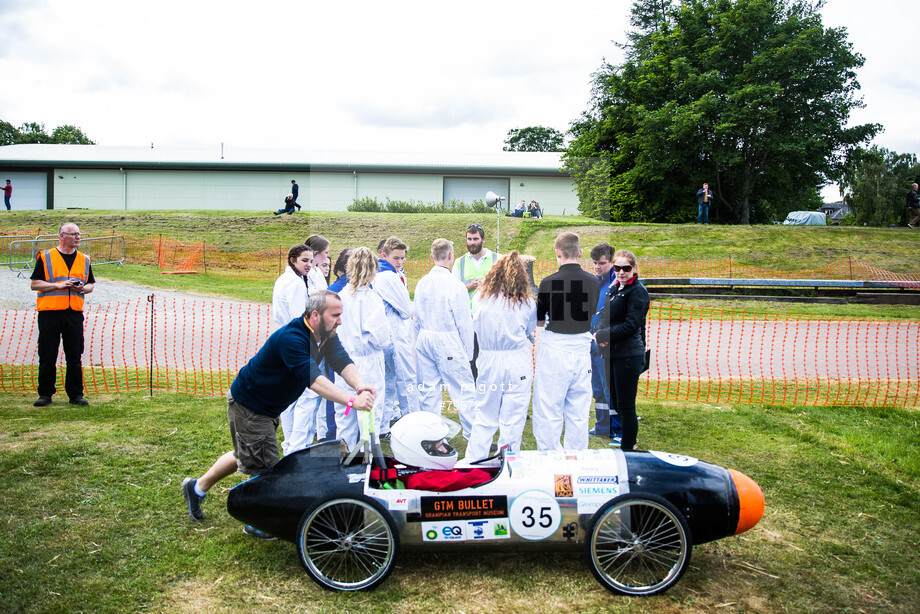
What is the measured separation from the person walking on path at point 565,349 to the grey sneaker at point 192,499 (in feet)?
9.00

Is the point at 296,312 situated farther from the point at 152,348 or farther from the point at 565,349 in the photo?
the point at 152,348

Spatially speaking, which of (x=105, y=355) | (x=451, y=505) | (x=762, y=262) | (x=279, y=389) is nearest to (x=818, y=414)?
(x=451, y=505)

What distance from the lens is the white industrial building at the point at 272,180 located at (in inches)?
1469

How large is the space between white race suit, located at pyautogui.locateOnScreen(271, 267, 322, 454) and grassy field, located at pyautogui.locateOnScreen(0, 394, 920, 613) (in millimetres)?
719

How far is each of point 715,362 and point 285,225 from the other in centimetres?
2230

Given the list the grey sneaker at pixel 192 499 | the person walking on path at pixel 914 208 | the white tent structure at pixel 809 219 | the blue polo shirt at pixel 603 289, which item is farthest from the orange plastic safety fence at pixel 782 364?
the white tent structure at pixel 809 219

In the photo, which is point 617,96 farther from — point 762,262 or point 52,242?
point 52,242

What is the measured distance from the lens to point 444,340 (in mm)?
5988

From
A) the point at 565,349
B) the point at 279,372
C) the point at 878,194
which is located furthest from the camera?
Answer: the point at 878,194

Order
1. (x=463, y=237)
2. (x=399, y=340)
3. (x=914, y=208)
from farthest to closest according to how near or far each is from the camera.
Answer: (x=914, y=208) < (x=463, y=237) < (x=399, y=340)

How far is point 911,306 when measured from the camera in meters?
16.9

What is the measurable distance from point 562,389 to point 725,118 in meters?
28.2

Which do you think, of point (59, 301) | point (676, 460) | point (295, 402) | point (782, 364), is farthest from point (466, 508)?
point (782, 364)

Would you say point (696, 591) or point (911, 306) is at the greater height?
point (911, 306)
